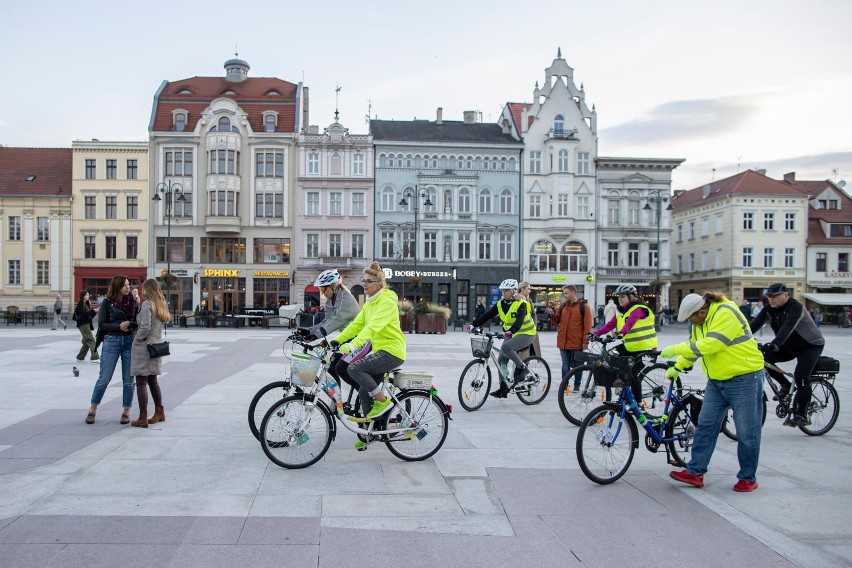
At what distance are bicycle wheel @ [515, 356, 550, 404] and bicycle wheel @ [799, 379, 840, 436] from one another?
11.6 ft

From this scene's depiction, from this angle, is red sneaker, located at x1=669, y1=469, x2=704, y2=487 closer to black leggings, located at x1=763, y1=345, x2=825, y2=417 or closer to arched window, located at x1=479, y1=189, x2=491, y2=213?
black leggings, located at x1=763, y1=345, x2=825, y2=417

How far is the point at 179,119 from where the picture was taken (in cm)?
4991

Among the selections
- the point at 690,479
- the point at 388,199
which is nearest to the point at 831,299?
the point at 388,199

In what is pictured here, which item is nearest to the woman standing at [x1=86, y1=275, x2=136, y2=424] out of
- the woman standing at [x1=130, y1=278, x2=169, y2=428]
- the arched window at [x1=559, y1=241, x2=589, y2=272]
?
the woman standing at [x1=130, y1=278, x2=169, y2=428]

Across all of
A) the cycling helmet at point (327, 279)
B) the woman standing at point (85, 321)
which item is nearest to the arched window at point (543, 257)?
the woman standing at point (85, 321)

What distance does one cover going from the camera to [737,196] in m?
54.9

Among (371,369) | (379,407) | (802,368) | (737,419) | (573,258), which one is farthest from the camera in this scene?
(573,258)

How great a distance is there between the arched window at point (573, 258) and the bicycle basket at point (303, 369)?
46961 mm

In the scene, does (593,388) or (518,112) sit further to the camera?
(518,112)

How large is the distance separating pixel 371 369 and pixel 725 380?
313cm

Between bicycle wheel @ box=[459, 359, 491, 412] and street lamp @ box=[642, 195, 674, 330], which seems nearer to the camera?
bicycle wheel @ box=[459, 359, 491, 412]

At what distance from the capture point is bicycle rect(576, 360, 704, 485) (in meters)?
6.11

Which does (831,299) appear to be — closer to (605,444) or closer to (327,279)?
(605,444)

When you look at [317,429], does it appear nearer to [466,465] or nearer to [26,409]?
[466,465]
